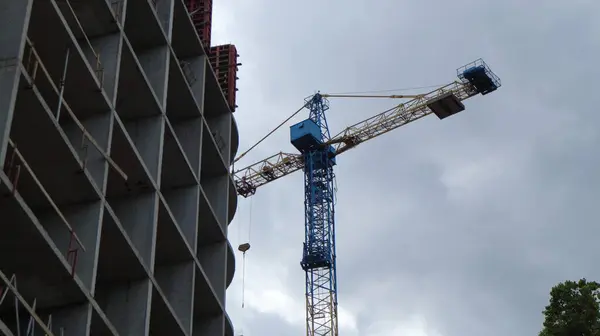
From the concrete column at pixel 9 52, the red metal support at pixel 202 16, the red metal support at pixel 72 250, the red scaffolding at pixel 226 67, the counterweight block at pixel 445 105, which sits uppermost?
the counterweight block at pixel 445 105

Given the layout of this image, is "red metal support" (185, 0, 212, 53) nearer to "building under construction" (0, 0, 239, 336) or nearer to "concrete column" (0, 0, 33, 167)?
"building under construction" (0, 0, 239, 336)

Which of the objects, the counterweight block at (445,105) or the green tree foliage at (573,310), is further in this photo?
the counterweight block at (445,105)

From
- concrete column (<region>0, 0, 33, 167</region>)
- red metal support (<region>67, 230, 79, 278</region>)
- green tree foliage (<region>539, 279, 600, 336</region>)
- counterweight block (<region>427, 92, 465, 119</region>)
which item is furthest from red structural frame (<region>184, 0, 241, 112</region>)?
counterweight block (<region>427, 92, 465, 119</region>)

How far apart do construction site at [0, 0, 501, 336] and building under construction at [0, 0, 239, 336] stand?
55 millimetres

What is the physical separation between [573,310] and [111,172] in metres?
27.4

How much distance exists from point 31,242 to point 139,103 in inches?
498

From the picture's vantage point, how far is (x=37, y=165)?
1235 inches

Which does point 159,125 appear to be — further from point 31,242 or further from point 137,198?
point 31,242

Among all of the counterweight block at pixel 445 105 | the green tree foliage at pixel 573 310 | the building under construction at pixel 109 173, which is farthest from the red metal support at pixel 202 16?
→ the counterweight block at pixel 445 105

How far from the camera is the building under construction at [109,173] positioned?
1136 inches

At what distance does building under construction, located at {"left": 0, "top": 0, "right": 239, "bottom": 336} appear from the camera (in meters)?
28.8

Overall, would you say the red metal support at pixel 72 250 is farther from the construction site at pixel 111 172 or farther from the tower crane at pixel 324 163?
the tower crane at pixel 324 163

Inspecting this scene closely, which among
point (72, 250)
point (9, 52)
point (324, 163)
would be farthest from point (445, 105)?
point (9, 52)

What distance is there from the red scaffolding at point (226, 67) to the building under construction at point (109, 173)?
17.8 ft
